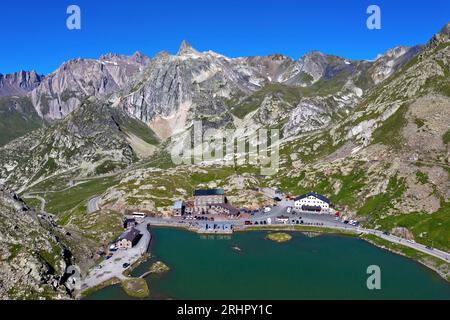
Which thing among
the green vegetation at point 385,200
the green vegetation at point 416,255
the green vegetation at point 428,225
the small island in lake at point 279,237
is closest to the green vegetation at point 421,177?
the green vegetation at point 385,200

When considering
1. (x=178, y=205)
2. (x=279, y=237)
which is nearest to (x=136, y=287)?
(x=279, y=237)

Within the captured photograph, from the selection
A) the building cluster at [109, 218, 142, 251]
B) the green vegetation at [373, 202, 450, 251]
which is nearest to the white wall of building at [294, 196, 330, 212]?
the green vegetation at [373, 202, 450, 251]

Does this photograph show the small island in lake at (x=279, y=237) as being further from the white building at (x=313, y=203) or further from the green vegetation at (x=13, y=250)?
the green vegetation at (x=13, y=250)

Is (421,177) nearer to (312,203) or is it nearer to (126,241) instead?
(312,203)


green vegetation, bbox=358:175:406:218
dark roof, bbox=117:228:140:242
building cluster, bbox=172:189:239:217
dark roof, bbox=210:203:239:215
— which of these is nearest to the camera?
dark roof, bbox=117:228:140:242

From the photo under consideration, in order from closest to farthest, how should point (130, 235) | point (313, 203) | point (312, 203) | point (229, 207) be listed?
point (130, 235) < point (229, 207) < point (313, 203) < point (312, 203)

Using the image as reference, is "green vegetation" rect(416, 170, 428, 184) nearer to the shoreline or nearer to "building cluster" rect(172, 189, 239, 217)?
the shoreline
